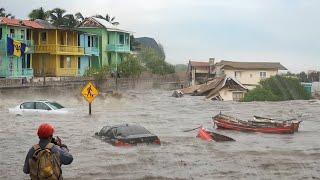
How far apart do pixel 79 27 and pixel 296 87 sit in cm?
3031

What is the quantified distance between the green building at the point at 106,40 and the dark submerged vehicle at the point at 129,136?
52.1 meters

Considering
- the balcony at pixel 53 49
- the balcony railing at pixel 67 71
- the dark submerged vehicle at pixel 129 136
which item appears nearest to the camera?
the dark submerged vehicle at pixel 129 136

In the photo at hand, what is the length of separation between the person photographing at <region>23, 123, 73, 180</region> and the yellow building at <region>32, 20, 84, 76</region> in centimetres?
5400

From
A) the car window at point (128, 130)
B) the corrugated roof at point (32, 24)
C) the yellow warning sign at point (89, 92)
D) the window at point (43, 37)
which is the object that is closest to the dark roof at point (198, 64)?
the window at point (43, 37)

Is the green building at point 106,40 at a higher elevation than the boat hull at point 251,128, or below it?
higher

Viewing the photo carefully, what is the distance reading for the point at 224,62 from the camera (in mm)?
85312

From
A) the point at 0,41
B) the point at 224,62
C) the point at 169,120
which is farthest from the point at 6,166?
the point at 224,62

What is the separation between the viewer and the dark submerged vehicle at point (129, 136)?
68.1 feet

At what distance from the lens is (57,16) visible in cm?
8000

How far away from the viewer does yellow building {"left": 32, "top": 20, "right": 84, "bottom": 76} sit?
204ft

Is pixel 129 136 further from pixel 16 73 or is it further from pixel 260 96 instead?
pixel 260 96

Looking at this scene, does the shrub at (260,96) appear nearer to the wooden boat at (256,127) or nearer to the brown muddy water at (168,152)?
the brown muddy water at (168,152)

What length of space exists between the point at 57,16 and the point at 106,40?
9.09 meters

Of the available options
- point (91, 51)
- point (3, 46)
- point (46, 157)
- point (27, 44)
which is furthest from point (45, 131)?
point (91, 51)
